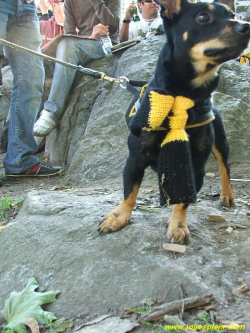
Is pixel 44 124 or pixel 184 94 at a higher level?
pixel 184 94

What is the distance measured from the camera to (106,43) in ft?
20.9

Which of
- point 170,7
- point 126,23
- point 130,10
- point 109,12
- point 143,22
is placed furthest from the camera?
point 143,22

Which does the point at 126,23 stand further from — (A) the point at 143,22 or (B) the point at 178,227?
(B) the point at 178,227

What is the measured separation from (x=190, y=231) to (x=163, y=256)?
437 mm

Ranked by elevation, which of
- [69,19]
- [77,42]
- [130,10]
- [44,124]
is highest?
[130,10]

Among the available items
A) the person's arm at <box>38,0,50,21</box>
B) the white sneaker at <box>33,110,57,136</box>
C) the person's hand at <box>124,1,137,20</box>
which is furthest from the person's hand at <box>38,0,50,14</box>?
the white sneaker at <box>33,110,57,136</box>

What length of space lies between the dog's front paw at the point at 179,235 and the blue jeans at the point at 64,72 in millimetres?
3808

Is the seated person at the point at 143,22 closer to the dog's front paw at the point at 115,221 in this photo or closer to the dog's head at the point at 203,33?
the dog's head at the point at 203,33

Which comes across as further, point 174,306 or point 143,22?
point 143,22

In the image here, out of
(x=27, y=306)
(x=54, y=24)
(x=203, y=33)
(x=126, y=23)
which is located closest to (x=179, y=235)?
(x=27, y=306)

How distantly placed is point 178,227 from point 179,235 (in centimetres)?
8

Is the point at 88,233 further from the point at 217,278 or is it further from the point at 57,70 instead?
the point at 57,70

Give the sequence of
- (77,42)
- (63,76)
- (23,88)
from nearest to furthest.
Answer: (23,88) < (63,76) < (77,42)

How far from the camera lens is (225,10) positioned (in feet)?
7.51
